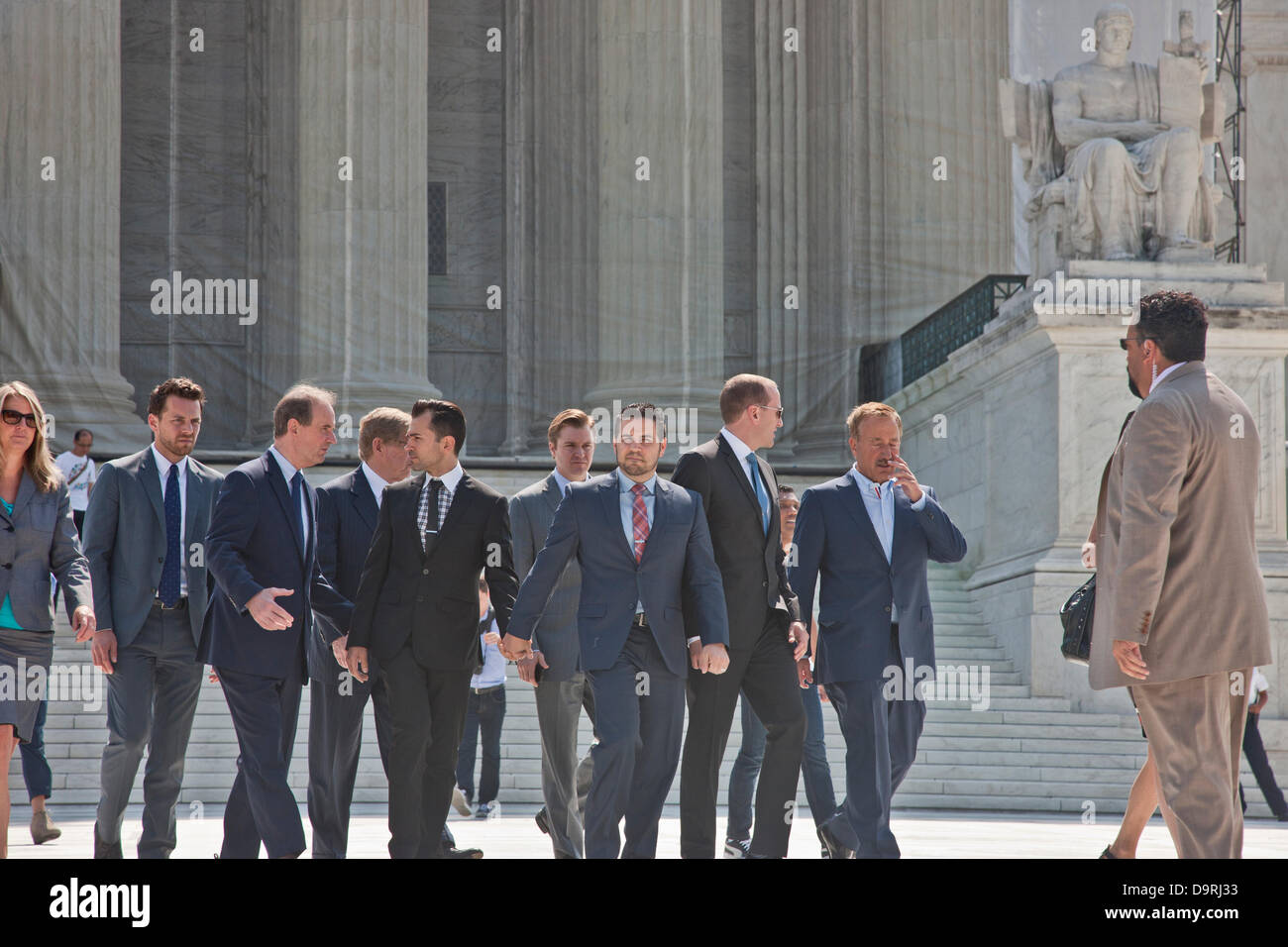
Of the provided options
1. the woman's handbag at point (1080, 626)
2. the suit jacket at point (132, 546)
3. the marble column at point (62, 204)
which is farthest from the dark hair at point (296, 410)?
the marble column at point (62, 204)

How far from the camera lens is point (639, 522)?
8.45 meters

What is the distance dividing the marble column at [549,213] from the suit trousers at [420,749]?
1803 centimetres

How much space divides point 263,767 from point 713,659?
1.95m

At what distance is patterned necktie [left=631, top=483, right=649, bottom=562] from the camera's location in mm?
8445

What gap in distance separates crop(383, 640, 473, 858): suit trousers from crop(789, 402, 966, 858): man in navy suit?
1756 millimetres

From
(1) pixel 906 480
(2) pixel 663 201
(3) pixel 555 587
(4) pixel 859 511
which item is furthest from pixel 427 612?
(2) pixel 663 201

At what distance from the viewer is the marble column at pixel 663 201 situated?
2331 cm

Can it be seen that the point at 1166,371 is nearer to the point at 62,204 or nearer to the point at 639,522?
the point at 639,522

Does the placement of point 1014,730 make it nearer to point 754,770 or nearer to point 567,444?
point 754,770

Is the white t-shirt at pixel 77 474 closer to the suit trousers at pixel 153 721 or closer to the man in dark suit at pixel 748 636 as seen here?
the suit trousers at pixel 153 721

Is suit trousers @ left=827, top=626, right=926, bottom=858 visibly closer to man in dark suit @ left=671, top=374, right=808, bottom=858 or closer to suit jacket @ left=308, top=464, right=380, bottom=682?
man in dark suit @ left=671, top=374, right=808, bottom=858

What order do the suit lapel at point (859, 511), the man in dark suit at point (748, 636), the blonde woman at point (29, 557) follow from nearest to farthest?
1. the blonde woman at point (29, 557)
2. the man in dark suit at point (748, 636)
3. the suit lapel at point (859, 511)

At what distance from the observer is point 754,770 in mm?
10305
